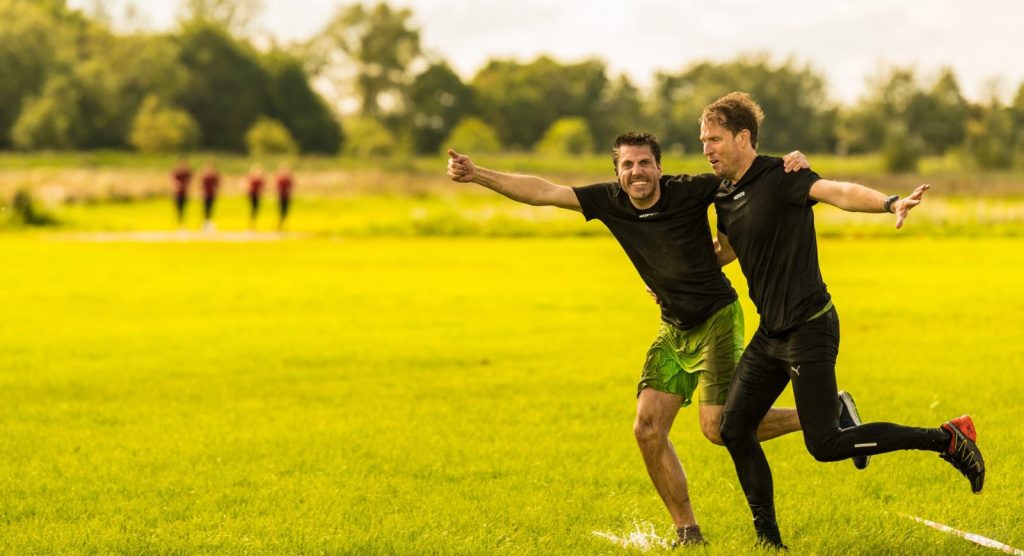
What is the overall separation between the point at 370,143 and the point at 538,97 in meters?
38.0

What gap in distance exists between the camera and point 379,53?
12750 cm

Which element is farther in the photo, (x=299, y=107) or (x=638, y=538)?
(x=299, y=107)

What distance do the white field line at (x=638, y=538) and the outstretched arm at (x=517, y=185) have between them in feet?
6.32

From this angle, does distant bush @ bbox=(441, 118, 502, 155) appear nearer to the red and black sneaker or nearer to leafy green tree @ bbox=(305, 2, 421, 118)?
leafy green tree @ bbox=(305, 2, 421, 118)

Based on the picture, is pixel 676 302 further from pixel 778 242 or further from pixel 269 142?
pixel 269 142

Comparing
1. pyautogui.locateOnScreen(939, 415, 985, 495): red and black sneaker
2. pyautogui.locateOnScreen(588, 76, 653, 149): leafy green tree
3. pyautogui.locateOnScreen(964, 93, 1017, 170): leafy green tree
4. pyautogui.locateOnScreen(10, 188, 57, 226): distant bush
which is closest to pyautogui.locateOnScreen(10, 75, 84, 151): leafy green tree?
pyautogui.locateOnScreen(588, 76, 653, 149): leafy green tree

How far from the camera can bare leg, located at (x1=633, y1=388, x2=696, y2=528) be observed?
271 inches

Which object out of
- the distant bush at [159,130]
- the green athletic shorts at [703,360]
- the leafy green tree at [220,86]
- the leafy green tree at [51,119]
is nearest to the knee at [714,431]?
the green athletic shorts at [703,360]

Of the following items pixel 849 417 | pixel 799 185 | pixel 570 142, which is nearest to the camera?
pixel 799 185

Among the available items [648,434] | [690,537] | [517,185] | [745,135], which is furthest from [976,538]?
[517,185]

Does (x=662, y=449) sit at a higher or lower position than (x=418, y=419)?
higher

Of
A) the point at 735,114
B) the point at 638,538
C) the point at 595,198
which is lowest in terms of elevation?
Answer: the point at 638,538

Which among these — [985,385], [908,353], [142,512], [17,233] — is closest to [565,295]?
[908,353]

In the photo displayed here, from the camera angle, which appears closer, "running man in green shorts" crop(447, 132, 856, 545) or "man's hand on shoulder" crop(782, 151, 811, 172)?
"man's hand on shoulder" crop(782, 151, 811, 172)
